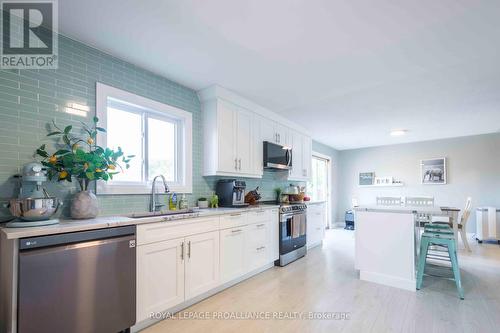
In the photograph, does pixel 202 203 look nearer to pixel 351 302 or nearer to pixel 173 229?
pixel 173 229

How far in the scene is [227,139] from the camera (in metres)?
3.41

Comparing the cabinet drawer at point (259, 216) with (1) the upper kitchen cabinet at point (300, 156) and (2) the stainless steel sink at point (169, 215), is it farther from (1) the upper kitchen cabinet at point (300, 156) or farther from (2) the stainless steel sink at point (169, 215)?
(1) the upper kitchen cabinet at point (300, 156)

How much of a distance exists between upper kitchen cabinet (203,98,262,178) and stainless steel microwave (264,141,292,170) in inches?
12.7

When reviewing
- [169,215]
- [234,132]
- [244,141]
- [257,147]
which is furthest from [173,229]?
[257,147]

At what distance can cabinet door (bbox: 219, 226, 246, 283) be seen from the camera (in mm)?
2844

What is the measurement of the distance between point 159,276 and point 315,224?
353 centimetres

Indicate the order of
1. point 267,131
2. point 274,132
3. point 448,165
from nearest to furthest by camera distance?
1. point 267,131
2. point 274,132
3. point 448,165

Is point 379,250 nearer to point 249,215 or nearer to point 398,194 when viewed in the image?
point 249,215

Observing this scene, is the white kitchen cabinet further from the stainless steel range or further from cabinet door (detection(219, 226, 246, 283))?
cabinet door (detection(219, 226, 246, 283))

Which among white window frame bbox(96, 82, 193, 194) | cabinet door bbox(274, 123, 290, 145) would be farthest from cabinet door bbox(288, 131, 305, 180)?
white window frame bbox(96, 82, 193, 194)

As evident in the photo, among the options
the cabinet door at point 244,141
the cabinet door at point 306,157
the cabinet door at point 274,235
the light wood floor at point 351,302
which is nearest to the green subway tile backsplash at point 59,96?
the cabinet door at point 244,141

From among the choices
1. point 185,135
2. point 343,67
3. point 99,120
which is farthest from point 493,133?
point 99,120

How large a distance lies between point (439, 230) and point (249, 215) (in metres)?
2.30

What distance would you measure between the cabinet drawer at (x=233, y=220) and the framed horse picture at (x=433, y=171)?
5744 mm
